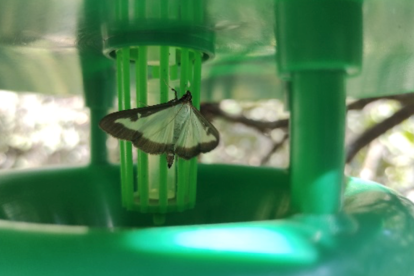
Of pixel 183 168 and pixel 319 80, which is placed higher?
pixel 319 80

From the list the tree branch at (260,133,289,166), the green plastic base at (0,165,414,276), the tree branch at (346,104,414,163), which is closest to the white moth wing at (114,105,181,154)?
the green plastic base at (0,165,414,276)

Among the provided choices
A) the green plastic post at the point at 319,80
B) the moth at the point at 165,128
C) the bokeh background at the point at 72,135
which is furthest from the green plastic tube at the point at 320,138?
the bokeh background at the point at 72,135

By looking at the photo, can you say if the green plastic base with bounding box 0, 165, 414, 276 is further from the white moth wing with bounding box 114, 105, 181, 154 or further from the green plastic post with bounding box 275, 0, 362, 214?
the white moth wing with bounding box 114, 105, 181, 154

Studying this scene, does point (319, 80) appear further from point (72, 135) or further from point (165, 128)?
point (72, 135)

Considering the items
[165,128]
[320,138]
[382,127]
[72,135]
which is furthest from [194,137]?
[72,135]

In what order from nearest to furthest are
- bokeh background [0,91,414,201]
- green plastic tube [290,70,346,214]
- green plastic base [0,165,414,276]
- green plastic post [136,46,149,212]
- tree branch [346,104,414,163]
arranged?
1. green plastic base [0,165,414,276]
2. green plastic tube [290,70,346,214]
3. green plastic post [136,46,149,212]
4. tree branch [346,104,414,163]
5. bokeh background [0,91,414,201]

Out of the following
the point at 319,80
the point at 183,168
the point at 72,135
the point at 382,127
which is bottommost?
the point at 72,135

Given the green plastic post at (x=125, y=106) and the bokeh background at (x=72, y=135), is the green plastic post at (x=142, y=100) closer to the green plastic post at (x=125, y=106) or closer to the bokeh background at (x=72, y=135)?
the green plastic post at (x=125, y=106)

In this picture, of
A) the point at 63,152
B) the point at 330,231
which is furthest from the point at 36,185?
the point at 63,152
